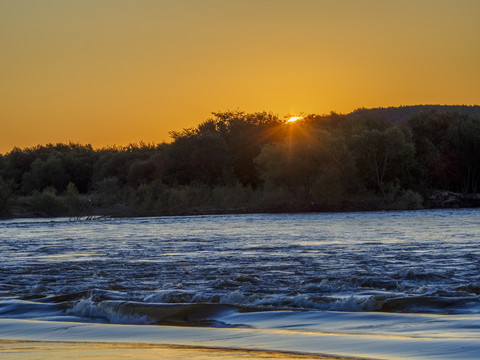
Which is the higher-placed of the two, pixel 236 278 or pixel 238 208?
pixel 238 208

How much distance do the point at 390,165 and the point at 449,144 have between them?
9.82 m

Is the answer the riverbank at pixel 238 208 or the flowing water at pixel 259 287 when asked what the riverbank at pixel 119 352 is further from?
the riverbank at pixel 238 208

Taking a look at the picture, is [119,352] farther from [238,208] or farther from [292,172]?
[292,172]

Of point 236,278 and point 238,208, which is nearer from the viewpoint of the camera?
point 236,278

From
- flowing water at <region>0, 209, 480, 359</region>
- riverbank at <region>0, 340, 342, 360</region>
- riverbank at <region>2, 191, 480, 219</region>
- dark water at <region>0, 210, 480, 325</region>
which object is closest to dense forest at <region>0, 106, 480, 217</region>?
riverbank at <region>2, 191, 480, 219</region>

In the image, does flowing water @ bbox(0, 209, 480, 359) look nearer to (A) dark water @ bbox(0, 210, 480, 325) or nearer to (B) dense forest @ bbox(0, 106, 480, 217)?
(A) dark water @ bbox(0, 210, 480, 325)

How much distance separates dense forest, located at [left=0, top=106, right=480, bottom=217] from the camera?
7031cm

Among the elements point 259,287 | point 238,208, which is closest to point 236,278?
point 259,287

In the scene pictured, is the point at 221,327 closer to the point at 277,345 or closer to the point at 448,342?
the point at 277,345

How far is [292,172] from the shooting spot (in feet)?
238

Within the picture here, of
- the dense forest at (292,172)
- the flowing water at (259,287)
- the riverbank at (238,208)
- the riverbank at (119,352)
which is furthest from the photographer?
the dense forest at (292,172)

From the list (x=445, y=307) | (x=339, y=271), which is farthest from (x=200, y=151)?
(x=445, y=307)

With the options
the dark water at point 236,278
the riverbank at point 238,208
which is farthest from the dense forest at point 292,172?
the dark water at point 236,278

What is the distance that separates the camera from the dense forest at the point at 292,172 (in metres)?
70.3
